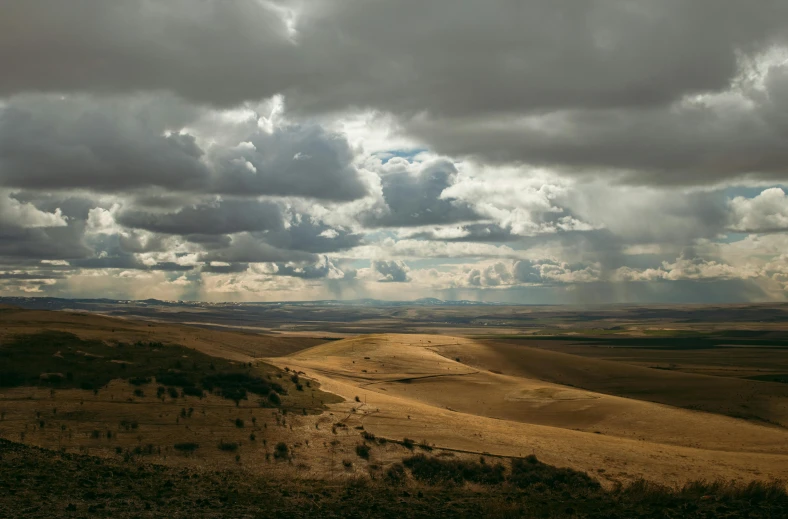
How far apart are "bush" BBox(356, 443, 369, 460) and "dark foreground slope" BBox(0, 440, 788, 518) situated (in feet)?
8.57

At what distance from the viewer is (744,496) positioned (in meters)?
25.6

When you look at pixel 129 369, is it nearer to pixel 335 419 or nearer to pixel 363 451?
pixel 335 419

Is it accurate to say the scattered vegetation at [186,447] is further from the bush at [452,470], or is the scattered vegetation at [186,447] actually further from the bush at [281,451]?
the bush at [452,470]

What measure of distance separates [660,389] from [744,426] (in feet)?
81.1

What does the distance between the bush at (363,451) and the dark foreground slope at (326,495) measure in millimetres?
2611

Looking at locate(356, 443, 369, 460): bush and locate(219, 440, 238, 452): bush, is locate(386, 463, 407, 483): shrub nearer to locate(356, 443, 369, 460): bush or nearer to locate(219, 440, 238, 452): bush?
locate(356, 443, 369, 460): bush

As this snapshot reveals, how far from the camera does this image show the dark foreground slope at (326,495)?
22.0 m

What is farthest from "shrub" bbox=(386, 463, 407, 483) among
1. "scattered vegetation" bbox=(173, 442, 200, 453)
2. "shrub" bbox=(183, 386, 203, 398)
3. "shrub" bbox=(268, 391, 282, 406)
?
"shrub" bbox=(183, 386, 203, 398)

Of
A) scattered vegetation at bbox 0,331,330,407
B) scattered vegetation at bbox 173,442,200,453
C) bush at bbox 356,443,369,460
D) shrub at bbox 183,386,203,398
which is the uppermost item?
scattered vegetation at bbox 0,331,330,407

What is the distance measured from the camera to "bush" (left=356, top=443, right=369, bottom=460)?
3167 cm

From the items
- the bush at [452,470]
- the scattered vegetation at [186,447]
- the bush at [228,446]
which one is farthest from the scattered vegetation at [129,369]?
the bush at [452,470]

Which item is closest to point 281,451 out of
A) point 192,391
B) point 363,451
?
point 363,451

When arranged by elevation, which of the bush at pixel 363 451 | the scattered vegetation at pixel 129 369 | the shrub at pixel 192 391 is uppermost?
the scattered vegetation at pixel 129 369

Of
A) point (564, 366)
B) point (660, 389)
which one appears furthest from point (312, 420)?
point (564, 366)
